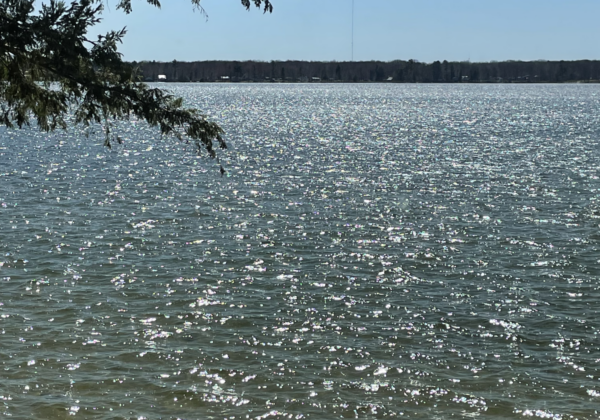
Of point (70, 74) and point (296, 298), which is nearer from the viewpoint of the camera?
point (70, 74)

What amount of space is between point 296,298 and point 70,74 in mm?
7931

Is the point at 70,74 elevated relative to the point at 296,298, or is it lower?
elevated

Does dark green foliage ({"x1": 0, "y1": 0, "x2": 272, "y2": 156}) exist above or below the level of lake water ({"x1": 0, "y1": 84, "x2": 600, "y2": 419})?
above

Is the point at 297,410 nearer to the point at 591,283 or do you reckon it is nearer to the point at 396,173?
the point at 591,283

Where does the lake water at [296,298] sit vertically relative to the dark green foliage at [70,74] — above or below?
below

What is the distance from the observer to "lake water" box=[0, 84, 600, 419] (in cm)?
1291

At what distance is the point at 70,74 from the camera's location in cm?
1242

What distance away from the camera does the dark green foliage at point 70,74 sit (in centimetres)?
1168

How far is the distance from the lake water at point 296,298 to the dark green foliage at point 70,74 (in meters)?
4.29

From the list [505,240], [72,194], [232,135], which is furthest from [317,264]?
[232,135]

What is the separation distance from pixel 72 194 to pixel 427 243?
16129 millimetres

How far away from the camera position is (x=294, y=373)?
45.1ft

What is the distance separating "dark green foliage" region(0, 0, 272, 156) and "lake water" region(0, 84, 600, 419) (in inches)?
169

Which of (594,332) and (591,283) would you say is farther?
(591,283)
